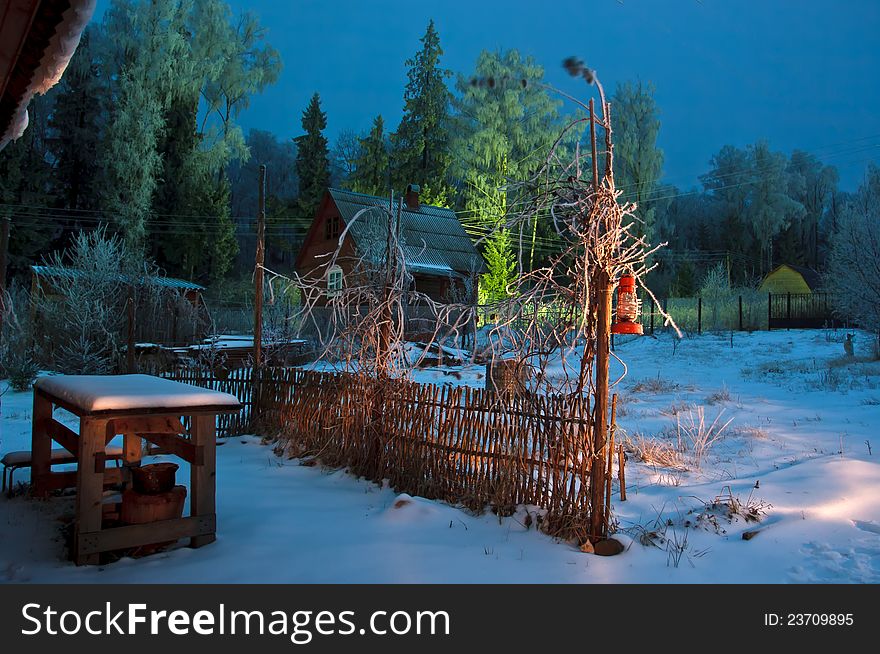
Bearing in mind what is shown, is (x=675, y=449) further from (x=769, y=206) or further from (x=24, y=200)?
(x=769, y=206)

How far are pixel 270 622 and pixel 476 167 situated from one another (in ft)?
101

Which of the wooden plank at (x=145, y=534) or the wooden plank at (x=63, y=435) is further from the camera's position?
the wooden plank at (x=63, y=435)

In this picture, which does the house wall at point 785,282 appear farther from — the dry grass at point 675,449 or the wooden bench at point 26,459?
the wooden bench at point 26,459

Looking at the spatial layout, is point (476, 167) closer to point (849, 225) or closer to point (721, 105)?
point (849, 225)

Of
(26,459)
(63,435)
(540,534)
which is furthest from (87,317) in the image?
(540,534)

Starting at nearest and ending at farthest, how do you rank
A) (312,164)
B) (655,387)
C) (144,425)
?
1. (144,425)
2. (655,387)
3. (312,164)

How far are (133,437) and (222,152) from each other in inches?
1116

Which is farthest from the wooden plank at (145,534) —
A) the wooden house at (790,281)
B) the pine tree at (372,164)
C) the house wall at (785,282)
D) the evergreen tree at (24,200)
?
the house wall at (785,282)

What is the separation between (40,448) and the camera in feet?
18.4

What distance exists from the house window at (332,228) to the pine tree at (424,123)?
9.06 meters

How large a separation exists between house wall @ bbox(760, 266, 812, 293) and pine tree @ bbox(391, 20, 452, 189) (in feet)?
64.6

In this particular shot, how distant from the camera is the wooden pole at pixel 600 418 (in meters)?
4.49

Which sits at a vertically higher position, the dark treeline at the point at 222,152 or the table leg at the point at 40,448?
the dark treeline at the point at 222,152

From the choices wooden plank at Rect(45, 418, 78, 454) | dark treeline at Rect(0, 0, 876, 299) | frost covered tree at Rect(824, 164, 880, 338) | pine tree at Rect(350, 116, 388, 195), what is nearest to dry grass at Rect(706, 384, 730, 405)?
frost covered tree at Rect(824, 164, 880, 338)
